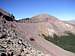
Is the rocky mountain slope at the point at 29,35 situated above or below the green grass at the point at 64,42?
above

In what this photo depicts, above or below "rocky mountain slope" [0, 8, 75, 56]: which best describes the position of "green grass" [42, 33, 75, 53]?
below

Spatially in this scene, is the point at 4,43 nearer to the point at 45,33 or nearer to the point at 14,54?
the point at 14,54

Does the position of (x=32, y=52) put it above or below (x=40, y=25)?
below

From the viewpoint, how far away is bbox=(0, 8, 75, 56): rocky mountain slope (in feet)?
38.9

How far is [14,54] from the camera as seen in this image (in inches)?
424

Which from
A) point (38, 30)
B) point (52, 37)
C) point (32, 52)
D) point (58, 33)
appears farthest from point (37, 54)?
point (58, 33)

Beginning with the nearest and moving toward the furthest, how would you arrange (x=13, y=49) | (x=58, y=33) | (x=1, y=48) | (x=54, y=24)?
(x=1, y=48), (x=13, y=49), (x=58, y=33), (x=54, y=24)

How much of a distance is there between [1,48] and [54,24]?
108ft

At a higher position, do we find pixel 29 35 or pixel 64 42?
pixel 29 35

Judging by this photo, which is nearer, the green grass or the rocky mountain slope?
the rocky mountain slope

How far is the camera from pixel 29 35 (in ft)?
60.2

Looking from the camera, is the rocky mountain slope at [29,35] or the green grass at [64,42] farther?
the green grass at [64,42]

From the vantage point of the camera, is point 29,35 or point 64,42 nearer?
point 29,35

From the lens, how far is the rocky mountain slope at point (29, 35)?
38.9 feet
